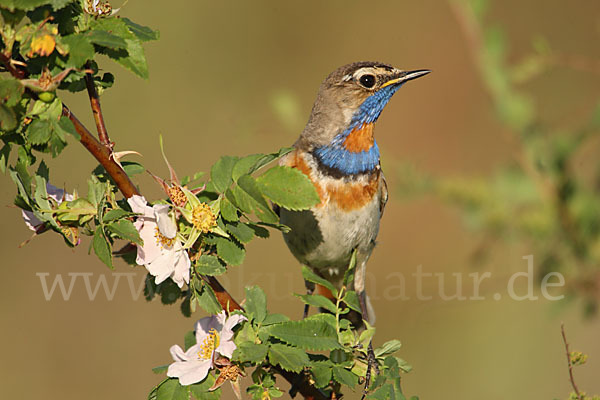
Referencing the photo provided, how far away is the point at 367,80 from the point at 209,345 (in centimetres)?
196

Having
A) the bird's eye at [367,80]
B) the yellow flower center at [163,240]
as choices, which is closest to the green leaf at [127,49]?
the yellow flower center at [163,240]

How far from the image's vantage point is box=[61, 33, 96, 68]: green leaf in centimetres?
162

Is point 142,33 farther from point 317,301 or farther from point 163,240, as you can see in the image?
point 317,301

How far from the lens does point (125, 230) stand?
69.8 inches

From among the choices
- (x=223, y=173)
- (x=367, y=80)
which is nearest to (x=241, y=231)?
(x=223, y=173)

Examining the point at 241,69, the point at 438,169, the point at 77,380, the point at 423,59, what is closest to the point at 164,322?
the point at 77,380

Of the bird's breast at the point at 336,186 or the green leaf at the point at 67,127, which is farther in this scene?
the bird's breast at the point at 336,186

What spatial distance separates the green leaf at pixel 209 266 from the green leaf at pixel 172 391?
36cm

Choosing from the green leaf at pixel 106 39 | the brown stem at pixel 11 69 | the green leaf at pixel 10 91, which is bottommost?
the green leaf at pixel 10 91

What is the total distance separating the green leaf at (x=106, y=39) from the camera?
163 cm

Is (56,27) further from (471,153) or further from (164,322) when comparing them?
(471,153)

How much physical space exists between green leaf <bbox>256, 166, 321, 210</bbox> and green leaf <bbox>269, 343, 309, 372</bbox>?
16.7 inches

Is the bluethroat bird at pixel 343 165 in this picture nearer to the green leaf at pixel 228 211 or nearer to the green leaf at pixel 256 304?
the green leaf at pixel 256 304

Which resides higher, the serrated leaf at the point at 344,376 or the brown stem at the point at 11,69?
the brown stem at the point at 11,69
